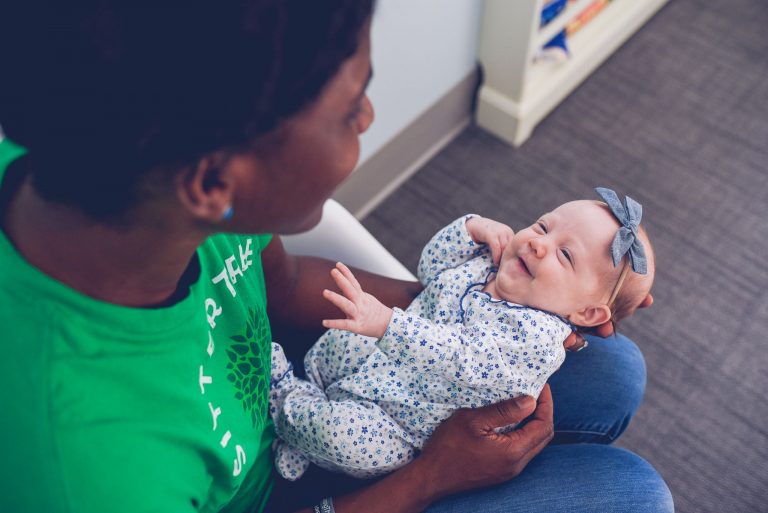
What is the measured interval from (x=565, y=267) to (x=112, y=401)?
74 cm

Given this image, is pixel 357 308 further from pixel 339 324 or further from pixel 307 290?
pixel 307 290

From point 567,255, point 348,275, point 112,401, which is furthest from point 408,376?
point 112,401

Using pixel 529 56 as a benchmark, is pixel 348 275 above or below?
above

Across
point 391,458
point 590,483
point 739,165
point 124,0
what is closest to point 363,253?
point 391,458

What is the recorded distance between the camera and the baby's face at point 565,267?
1076mm

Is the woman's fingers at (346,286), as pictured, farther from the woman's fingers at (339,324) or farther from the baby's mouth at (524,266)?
the baby's mouth at (524,266)

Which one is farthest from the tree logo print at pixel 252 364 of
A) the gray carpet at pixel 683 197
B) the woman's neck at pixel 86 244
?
the gray carpet at pixel 683 197

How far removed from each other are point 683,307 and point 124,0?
1.69m

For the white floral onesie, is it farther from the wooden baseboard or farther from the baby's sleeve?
the wooden baseboard

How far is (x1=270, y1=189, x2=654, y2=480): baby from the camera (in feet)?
3.18

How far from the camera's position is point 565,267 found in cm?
108

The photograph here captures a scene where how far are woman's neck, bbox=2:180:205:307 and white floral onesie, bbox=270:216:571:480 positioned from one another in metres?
0.40

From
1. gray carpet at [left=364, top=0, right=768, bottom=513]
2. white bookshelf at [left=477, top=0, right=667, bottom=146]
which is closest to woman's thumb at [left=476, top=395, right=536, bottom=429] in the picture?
gray carpet at [left=364, top=0, right=768, bottom=513]

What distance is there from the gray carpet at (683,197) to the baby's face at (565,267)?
71 cm
